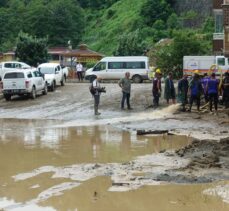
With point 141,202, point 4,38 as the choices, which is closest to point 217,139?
point 141,202

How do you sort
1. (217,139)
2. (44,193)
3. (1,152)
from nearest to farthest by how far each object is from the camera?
1. (44,193)
2. (1,152)
3. (217,139)

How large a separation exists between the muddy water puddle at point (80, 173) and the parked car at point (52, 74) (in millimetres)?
15790

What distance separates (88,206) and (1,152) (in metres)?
6.39

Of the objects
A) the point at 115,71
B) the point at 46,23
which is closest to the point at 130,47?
the point at 46,23

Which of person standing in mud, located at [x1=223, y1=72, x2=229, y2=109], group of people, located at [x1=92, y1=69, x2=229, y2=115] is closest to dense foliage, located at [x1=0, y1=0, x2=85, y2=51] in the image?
group of people, located at [x1=92, y1=69, x2=229, y2=115]

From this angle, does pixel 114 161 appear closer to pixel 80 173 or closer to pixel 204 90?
pixel 80 173

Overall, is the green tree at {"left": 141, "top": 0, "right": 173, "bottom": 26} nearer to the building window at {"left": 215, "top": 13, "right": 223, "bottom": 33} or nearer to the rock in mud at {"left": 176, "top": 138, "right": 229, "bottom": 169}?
the building window at {"left": 215, "top": 13, "right": 223, "bottom": 33}

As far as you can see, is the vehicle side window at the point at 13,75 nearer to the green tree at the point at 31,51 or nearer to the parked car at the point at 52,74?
the parked car at the point at 52,74

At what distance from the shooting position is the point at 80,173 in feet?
42.2

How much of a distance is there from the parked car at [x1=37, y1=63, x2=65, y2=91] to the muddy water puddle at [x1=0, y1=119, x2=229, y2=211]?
51.8 ft

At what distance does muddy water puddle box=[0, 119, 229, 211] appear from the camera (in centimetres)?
1037

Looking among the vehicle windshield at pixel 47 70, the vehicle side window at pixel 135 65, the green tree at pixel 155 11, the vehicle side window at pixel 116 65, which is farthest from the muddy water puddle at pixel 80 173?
the green tree at pixel 155 11

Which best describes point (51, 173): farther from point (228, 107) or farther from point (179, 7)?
point (179, 7)

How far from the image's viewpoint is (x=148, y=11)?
95250 mm
